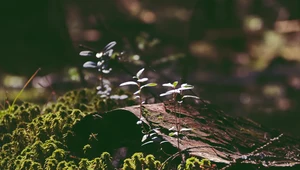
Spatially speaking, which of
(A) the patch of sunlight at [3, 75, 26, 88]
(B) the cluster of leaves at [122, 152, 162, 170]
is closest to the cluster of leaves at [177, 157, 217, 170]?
(B) the cluster of leaves at [122, 152, 162, 170]

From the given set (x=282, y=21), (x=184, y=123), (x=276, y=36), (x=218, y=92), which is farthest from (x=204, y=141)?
(x=282, y=21)

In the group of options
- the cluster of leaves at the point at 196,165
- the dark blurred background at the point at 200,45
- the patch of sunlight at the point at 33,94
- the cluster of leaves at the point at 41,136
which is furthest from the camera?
the dark blurred background at the point at 200,45

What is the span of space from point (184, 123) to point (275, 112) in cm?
604

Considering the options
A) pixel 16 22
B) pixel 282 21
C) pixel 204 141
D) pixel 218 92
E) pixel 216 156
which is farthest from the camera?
pixel 282 21

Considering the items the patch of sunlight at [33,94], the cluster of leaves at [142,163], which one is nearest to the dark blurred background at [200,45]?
the patch of sunlight at [33,94]

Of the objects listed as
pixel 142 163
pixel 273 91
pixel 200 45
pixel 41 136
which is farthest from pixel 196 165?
pixel 200 45

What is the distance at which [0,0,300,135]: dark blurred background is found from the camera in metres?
8.55

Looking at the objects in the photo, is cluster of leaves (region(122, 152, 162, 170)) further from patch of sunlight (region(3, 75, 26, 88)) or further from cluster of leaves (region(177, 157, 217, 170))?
patch of sunlight (region(3, 75, 26, 88))

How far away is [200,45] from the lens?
11641 millimetres

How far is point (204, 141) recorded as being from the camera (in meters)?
2.47

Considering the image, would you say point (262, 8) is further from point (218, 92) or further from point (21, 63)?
point (21, 63)

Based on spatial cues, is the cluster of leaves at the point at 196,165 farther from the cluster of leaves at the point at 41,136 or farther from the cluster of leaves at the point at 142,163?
the cluster of leaves at the point at 41,136

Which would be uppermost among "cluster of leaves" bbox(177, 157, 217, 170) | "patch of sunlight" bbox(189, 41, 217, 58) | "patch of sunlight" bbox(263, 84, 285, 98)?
"patch of sunlight" bbox(189, 41, 217, 58)

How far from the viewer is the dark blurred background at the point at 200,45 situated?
28.1 feet
